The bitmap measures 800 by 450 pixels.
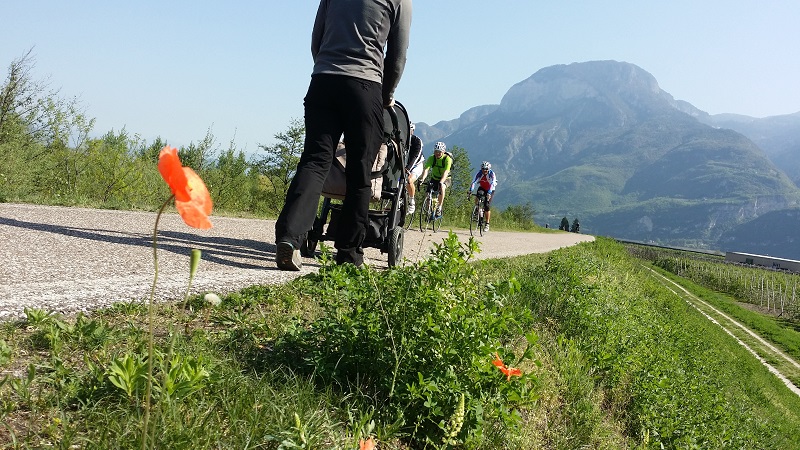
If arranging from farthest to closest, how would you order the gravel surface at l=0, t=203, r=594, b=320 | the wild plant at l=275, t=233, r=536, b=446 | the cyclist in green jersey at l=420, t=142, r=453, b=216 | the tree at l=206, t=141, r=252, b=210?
the tree at l=206, t=141, r=252, b=210, the cyclist in green jersey at l=420, t=142, r=453, b=216, the gravel surface at l=0, t=203, r=594, b=320, the wild plant at l=275, t=233, r=536, b=446

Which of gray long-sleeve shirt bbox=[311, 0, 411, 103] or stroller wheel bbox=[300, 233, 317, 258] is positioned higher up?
gray long-sleeve shirt bbox=[311, 0, 411, 103]

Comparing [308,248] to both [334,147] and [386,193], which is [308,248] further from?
[334,147]

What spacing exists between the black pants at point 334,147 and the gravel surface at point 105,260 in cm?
37

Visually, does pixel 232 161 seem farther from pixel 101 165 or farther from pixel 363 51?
pixel 363 51

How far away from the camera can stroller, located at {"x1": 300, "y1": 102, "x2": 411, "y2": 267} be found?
5277 millimetres

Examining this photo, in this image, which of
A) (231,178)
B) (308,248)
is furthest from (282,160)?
(308,248)

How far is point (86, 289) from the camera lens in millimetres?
3320

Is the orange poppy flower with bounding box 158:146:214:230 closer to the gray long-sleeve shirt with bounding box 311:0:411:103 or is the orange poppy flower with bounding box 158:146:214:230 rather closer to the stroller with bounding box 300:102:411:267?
the gray long-sleeve shirt with bounding box 311:0:411:103

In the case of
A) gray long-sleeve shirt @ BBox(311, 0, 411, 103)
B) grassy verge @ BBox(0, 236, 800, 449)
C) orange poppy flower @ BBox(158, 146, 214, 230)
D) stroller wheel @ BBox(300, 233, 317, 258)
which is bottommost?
grassy verge @ BBox(0, 236, 800, 449)

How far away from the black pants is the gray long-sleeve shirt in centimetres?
10

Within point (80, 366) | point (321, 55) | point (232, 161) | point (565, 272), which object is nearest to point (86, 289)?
point (80, 366)

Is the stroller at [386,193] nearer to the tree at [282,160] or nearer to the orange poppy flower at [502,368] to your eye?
the orange poppy flower at [502,368]

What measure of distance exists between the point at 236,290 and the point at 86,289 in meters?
0.88

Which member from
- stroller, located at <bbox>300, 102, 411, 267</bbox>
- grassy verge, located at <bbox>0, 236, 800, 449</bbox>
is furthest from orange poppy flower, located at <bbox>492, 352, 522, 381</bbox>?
stroller, located at <bbox>300, 102, 411, 267</bbox>
